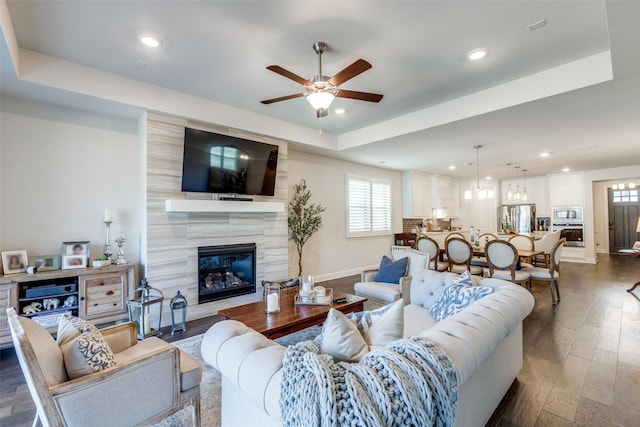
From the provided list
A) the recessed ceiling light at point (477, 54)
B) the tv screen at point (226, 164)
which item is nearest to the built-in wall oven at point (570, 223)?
the recessed ceiling light at point (477, 54)

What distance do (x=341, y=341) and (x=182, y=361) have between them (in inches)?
47.2

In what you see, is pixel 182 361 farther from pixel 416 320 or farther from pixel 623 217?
pixel 623 217

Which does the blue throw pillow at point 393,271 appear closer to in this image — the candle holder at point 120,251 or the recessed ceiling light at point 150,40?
the candle holder at point 120,251

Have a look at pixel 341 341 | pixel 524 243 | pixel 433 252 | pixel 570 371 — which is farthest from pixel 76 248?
pixel 524 243

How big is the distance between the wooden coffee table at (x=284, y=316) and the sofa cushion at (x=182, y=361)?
0.62 meters

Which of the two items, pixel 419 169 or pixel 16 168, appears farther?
pixel 419 169

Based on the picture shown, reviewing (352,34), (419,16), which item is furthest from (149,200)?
(419,16)

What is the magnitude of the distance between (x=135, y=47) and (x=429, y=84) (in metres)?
3.11

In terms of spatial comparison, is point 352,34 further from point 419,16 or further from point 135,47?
point 135,47

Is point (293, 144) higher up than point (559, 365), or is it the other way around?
point (293, 144)

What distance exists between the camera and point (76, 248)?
3.33 metres

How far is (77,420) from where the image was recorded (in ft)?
4.40

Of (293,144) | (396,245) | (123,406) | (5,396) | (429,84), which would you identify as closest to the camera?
(123,406)

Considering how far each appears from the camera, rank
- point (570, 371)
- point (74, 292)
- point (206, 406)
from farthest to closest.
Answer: point (74, 292), point (570, 371), point (206, 406)
